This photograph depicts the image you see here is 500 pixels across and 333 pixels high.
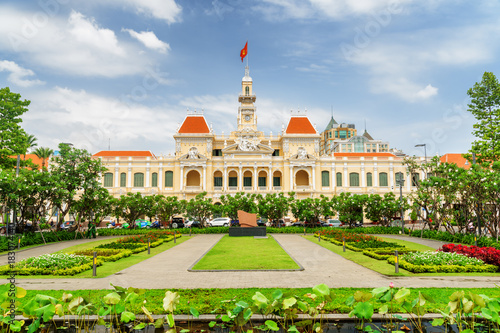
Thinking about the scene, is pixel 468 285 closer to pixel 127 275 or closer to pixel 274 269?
pixel 274 269

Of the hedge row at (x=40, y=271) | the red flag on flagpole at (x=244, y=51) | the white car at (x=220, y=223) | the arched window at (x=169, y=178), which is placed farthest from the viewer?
the red flag on flagpole at (x=244, y=51)

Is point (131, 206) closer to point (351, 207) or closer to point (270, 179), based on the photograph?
point (351, 207)

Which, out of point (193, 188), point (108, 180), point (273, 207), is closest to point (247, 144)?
point (193, 188)

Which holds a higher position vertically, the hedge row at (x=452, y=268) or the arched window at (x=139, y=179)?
the arched window at (x=139, y=179)

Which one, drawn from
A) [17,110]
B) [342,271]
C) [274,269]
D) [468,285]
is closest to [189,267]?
[274,269]

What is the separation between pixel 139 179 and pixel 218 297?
A: 48176mm

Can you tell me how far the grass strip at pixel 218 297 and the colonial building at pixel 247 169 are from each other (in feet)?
140

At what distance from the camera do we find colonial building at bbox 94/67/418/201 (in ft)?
176

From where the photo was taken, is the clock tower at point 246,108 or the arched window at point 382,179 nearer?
the arched window at point 382,179

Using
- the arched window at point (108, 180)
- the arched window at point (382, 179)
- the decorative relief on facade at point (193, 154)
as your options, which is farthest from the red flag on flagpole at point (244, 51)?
the arched window at point (382, 179)

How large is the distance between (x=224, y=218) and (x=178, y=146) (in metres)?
19.3

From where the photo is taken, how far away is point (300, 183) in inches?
2259

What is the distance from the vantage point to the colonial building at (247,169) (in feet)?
176

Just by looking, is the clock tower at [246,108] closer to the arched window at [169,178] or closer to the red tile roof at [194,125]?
the red tile roof at [194,125]
